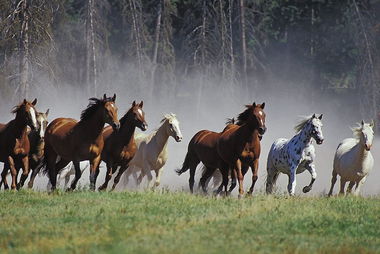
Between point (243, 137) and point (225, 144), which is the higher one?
point (243, 137)

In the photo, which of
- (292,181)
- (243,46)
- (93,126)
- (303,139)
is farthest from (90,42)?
(292,181)

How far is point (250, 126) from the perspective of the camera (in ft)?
66.5

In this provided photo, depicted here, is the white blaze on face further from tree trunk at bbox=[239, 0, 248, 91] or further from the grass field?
tree trunk at bbox=[239, 0, 248, 91]

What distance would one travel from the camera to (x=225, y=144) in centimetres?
2098

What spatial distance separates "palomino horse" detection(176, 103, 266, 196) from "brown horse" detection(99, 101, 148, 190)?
2.00m

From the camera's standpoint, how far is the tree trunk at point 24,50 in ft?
115

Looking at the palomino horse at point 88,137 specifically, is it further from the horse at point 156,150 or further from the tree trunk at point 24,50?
the tree trunk at point 24,50

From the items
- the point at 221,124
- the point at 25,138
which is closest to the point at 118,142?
the point at 25,138

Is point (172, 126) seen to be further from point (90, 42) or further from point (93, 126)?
point (90, 42)

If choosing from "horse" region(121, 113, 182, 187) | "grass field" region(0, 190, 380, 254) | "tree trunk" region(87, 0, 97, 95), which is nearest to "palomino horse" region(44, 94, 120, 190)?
"grass field" region(0, 190, 380, 254)

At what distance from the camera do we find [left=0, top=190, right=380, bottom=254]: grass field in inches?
492

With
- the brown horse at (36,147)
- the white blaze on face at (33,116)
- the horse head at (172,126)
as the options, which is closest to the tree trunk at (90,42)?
the horse head at (172,126)

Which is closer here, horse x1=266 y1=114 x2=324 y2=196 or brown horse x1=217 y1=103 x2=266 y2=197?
brown horse x1=217 y1=103 x2=266 y2=197

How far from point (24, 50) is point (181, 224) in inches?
890
